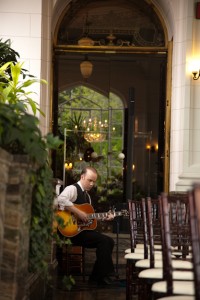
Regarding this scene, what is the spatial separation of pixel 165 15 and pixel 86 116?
65.7 inches

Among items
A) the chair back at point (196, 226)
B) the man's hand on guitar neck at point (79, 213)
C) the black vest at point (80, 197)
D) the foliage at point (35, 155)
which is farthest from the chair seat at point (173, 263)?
the black vest at point (80, 197)

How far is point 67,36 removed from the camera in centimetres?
1137

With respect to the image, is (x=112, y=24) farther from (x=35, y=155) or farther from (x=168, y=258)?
(x=168, y=258)

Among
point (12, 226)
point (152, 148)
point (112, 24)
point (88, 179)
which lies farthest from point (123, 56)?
point (12, 226)

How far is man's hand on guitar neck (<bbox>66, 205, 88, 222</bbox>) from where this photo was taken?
8.73m

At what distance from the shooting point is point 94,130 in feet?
38.0

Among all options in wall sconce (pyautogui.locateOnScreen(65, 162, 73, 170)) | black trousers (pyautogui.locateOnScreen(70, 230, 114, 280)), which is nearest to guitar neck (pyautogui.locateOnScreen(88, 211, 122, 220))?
black trousers (pyautogui.locateOnScreen(70, 230, 114, 280))

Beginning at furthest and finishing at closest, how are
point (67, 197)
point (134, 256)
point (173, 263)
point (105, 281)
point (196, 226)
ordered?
point (67, 197), point (105, 281), point (134, 256), point (173, 263), point (196, 226)

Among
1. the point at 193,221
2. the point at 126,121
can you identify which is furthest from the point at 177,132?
the point at 193,221

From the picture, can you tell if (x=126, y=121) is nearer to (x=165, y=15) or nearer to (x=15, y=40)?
(x=165, y=15)

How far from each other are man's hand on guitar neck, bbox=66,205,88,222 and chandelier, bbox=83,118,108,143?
281 cm

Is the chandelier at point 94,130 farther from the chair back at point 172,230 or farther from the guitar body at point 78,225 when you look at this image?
the chair back at point 172,230

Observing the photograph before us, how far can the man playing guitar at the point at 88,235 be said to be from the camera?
877 cm

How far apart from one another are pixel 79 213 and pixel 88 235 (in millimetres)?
315
